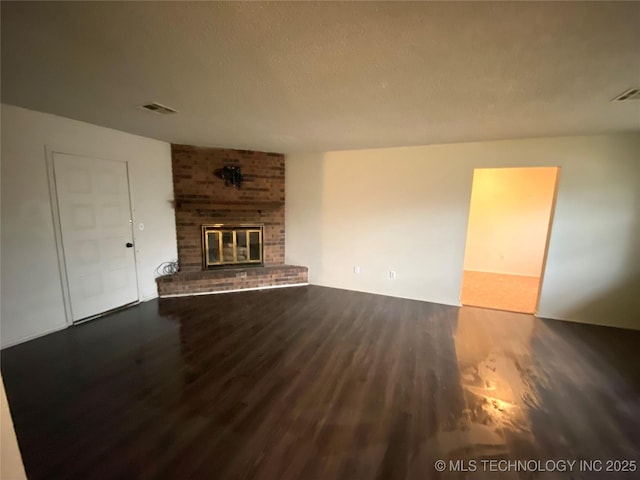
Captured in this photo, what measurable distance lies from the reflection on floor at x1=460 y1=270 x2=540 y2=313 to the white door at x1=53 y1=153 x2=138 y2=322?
194 inches

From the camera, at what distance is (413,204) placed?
4.02m

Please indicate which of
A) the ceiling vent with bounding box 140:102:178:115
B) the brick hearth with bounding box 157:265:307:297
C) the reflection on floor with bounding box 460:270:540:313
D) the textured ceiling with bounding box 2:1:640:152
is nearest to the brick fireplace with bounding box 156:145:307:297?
the brick hearth with bounding box 157:265:307:297

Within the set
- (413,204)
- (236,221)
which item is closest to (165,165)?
(236,221)

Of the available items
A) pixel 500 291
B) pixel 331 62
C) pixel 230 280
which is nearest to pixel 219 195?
pixel 230 280

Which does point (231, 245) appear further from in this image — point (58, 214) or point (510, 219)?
point (510, 219)

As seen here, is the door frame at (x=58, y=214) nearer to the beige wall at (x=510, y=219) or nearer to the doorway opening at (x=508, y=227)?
the doorway opening at (x=508, y=227)

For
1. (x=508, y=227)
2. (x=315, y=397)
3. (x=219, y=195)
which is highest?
(x=219, y=195)

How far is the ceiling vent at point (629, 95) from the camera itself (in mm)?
1967

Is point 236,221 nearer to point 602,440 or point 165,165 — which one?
point 165,165

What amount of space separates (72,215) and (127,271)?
98 cm

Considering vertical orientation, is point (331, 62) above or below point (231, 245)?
above

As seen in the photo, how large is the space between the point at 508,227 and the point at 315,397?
5.50m

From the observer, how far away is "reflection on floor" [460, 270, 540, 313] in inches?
160

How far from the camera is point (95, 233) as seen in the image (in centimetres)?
327
